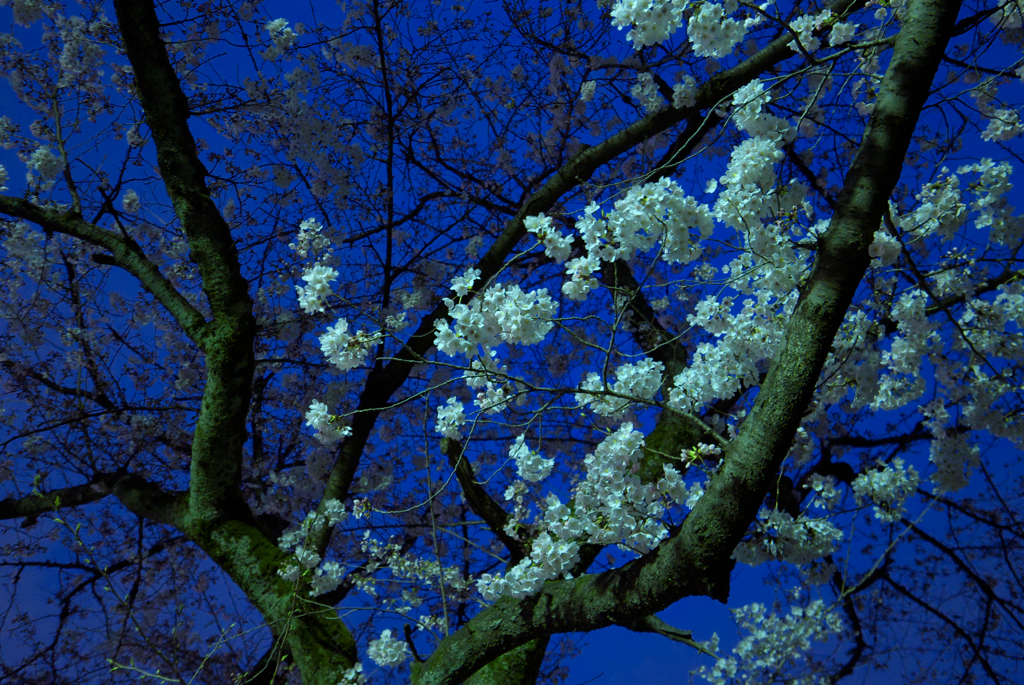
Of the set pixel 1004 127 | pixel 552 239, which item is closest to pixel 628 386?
pixel 552 239

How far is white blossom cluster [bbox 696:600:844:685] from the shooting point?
369 cm

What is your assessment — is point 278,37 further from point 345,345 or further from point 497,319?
point 497,319

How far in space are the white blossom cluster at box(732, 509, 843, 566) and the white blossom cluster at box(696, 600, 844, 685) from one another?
156 cm

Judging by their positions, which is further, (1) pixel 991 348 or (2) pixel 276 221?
(2) pixel 276 221

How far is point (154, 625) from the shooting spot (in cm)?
457

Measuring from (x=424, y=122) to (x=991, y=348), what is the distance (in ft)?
11.3

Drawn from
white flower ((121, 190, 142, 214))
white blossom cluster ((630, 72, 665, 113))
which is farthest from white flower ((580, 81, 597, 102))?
white flower ((121, 190, 142, 214))

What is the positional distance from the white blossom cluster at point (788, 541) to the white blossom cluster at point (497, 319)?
129cm

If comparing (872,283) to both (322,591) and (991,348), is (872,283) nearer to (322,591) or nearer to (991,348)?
(991,348)

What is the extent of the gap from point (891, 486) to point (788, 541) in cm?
100

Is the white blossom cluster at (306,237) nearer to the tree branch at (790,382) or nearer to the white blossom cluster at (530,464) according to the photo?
the white blossom cluster at (530,464)

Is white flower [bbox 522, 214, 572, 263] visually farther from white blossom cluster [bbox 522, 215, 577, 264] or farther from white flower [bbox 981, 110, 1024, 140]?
white flower [bbox 981, 110, 1024, 140]

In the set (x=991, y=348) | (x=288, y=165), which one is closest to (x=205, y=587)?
(x=288, y=165)

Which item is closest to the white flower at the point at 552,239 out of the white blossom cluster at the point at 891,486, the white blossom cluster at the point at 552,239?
the white blossom cluster at the point at 552,239
